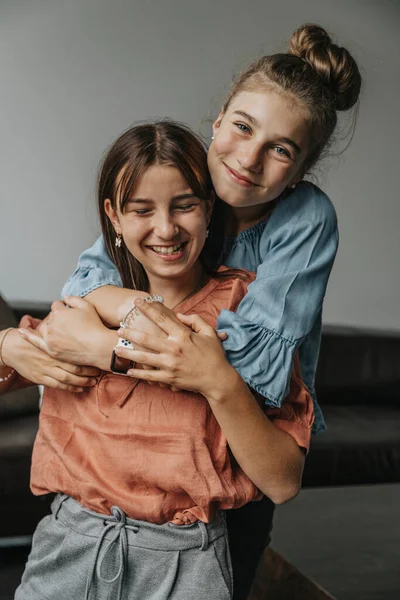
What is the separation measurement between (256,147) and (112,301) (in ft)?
1.19

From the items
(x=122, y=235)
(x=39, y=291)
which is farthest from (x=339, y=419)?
(x=122, y=235)

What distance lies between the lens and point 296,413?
1.36 m

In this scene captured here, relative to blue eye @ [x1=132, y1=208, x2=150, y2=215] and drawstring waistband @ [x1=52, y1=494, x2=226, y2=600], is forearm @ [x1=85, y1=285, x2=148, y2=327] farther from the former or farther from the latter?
drawstring waistband @ [x1=52, y1=494, x2=226, y2=600]

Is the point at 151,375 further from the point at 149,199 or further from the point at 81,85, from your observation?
the point at 81,85

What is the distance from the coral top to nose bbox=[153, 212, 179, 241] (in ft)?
0.78

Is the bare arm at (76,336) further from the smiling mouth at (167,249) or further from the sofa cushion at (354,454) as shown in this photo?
the sofa cushion at (354,454)

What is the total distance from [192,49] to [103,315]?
3137 mm

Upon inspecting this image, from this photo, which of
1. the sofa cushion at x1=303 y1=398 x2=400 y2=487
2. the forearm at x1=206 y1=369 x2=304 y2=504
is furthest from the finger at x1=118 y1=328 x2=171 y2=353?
the sofa cushion at x1=303 y1=398 x2=400 y2=487

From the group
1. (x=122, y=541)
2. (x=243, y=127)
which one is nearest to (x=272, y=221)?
(x=243, y=127)

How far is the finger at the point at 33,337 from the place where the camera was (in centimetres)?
137

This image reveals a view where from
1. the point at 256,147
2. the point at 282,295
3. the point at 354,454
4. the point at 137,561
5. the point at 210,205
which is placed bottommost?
the point at 354,454

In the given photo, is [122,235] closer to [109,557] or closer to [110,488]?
[110,488]

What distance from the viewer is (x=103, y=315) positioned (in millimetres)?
1381

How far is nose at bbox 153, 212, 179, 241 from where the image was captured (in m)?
1.29
